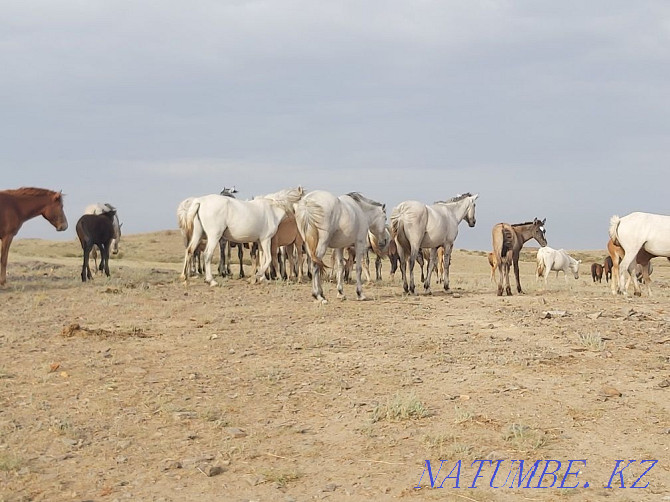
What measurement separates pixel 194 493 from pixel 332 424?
1.85 meters

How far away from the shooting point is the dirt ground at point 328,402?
606cm

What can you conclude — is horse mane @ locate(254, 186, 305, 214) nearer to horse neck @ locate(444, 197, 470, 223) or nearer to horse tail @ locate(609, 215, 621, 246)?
horse neck @ locate(444, 197, 470, 223)

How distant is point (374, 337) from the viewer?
1123 centimetres

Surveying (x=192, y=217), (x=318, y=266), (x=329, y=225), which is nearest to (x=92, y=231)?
(x=192, y=217)

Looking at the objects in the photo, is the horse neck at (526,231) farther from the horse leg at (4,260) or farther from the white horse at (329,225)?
the horse leg at (4,260)

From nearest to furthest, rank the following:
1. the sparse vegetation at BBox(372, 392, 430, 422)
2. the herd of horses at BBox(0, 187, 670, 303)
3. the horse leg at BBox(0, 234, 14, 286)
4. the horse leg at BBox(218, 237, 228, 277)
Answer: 1. the sparse vegetation at BBox(372, 392, 430, 422)
2. the herd of horses at BBox(0, 187, 670, 303)
3. the horse leg at BBox(0, 234, 14, 286)
4. the horse leg at BBox(218, 237, 228, 277)

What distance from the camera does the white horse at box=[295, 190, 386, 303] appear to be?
1500 cm

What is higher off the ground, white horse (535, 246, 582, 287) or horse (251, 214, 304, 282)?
horse (251, 214, 304, 282)

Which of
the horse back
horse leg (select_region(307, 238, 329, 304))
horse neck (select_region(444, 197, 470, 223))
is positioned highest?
horse neck (select_region(444, 197, 470, 223))

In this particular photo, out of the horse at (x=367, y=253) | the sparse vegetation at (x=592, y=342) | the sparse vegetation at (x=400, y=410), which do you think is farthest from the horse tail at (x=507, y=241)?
the sparse vegetation at (x=400, y=410)

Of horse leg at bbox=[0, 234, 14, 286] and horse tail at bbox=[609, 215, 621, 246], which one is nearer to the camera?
horse leg at bbox=[0, 234, 14, 286]

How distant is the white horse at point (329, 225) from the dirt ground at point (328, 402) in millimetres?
1747

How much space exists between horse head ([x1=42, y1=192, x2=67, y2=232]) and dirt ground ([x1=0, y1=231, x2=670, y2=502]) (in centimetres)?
555


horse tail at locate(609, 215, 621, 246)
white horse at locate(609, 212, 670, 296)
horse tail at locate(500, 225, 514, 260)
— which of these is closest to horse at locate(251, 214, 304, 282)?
horse tail at locate(500, 225, 514, 260)
